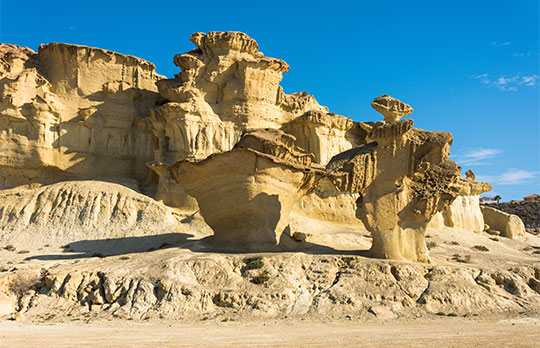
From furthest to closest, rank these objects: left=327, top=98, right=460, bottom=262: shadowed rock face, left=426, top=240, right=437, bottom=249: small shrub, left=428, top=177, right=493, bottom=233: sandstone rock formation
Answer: left=428, top=177, right=493, bottom=233: sandstone rock formation < left=426, top=240, right=437, bottom=249: small shrub < left=327, top=98, right=460, bottom=262: shadowed rock face

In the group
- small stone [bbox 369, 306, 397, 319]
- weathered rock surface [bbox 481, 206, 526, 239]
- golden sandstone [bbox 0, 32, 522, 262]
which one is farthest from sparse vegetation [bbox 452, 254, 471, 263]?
weathered rock surface [bbox 481, 206, 526, 239]

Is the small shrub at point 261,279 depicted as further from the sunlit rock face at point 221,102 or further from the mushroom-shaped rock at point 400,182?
the sunlit rock face at point 221,102

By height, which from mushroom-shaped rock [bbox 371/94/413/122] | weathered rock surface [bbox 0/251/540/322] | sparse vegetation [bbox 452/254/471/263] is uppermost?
mushroom-shaped rock [bbox 371/94/413/122]

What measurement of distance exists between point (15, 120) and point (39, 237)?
1159cm

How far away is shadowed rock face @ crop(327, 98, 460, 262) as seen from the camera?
805 inches

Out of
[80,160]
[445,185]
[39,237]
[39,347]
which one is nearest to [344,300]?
[445,185]

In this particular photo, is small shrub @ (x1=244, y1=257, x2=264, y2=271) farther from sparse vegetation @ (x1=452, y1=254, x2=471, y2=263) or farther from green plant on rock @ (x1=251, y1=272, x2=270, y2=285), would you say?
sparse vegetation @ (x1=452, y1=254, x2=471, y2=263)

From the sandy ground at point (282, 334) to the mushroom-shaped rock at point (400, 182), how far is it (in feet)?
18.8

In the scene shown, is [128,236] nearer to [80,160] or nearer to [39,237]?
[39,237]

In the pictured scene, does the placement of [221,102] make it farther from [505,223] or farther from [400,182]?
[505,223]

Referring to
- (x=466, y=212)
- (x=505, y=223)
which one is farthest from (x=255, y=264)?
(x=505, y=223)

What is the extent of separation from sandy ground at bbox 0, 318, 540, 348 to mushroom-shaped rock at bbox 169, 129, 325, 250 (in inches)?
340

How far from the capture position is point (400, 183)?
2078 cm

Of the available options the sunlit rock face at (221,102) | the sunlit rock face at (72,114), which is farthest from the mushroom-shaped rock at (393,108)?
the sunlit rock face at (72,114)
